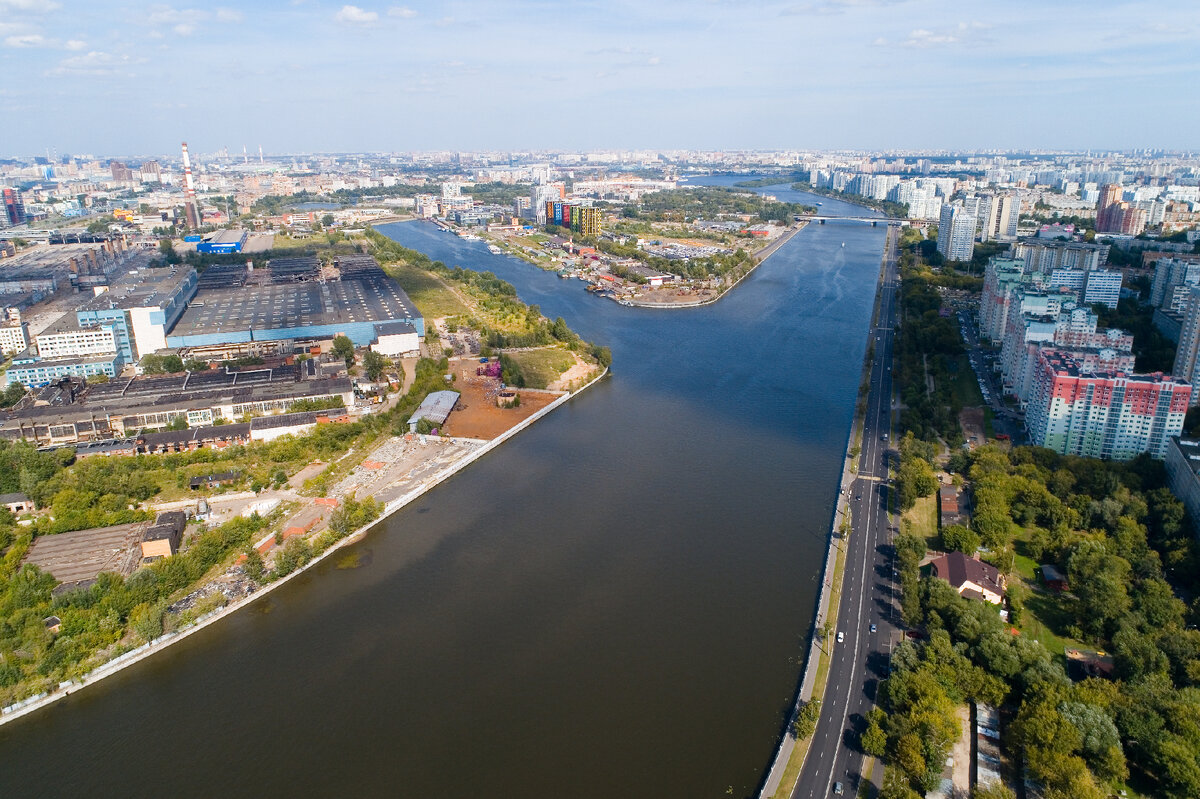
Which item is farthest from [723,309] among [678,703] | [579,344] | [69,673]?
[69,673]

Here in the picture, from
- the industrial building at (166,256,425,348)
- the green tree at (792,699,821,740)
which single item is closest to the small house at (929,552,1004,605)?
the green tree at (792,699,821,740)

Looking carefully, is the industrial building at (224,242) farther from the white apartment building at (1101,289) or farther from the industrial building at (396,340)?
the white apartment building at (1101,289)

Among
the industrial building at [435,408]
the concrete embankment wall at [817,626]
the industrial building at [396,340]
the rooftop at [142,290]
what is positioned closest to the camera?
the concrete embankment wall at [817,626]

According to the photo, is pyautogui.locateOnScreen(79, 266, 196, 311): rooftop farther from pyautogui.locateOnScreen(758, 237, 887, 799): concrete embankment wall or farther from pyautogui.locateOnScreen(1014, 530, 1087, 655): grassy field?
pyautogui.locateOnScreen(1014, 530, 1087, 655): grassy field

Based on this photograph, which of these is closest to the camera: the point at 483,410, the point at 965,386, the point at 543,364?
the point at 483,410

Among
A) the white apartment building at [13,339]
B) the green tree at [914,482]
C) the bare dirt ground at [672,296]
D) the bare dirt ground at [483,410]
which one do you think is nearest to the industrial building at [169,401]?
the bare dirt ground at [483,410]

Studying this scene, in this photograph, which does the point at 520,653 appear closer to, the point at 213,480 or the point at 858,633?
the point at 858,633

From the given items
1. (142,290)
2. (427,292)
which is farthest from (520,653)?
(427,292)
